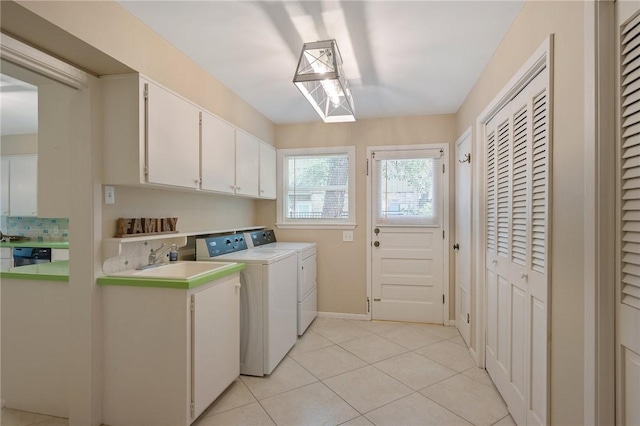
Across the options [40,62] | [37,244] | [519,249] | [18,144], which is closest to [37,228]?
[37,244]

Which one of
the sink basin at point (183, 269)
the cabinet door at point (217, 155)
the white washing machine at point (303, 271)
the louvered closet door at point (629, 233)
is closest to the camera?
the louvered closet door at point (629, 233)

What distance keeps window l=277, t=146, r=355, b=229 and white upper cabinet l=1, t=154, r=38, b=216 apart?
3.48 metres

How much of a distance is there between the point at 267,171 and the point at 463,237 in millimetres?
2225

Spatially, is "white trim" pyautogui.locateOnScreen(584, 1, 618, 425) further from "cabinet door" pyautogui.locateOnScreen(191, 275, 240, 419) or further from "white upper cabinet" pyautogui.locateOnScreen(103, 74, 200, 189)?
"white upper cabinet" pyautogui.locateOnScreen(103, 74, 200, 189)

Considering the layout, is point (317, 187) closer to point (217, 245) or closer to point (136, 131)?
point (217, 245)

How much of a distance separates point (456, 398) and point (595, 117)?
76.5 inches

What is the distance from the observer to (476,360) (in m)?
2.65

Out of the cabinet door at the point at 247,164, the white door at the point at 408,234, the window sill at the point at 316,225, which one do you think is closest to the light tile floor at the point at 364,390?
the white door at the point at 408,234

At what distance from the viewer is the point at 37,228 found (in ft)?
15.0

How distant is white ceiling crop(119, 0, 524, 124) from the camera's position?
5.87ft

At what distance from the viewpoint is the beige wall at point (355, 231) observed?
3.75 meters

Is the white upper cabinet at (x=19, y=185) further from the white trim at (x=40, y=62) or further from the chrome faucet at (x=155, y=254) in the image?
the white trim at (x=40, y=62)

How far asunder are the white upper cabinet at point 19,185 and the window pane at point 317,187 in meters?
3.57

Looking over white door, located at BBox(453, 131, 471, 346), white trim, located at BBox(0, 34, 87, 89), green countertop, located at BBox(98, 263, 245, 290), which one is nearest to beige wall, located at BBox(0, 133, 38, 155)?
white trim, located at BBox(0, 34, 87, 89)
